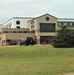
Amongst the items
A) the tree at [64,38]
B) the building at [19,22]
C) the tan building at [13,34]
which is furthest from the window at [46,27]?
the tree at [64,38]

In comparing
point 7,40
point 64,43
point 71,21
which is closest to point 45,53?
point 64,43

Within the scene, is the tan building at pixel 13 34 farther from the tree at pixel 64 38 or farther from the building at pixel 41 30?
the tree at pixel 64 38

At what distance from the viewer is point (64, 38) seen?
51.2 metres

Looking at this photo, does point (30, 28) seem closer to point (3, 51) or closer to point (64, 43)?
point (64, 43)

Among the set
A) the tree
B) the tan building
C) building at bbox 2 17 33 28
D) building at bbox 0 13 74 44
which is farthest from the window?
the tree

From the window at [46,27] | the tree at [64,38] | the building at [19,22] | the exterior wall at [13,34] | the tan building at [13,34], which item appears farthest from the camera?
the building at [19,22]

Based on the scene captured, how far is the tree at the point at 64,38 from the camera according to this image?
49.5m

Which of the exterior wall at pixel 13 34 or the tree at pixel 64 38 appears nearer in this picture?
the tree at pixel 64 38

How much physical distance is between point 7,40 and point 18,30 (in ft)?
33.5

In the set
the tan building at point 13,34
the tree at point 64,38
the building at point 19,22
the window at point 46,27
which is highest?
the building at point 19,22

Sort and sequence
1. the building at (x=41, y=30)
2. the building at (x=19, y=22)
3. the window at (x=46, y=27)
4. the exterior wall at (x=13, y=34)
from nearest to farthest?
the exterior wall at (x=13, y=34) < the building at (x=41, y=30) < the window at (x=46, y=27) < the building at (x=19, y=22)

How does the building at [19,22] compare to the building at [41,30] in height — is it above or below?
above

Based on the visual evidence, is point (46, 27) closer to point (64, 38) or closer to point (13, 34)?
point (13, 34)

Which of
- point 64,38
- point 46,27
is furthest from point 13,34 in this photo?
point 64,38
